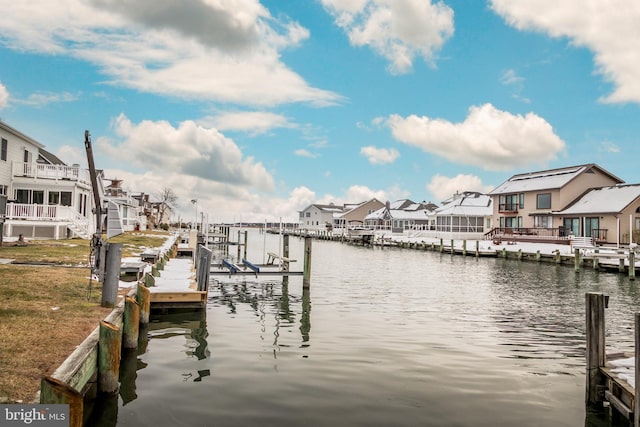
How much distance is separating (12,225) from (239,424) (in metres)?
33.5

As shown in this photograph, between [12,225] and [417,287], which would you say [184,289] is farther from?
[12,225]

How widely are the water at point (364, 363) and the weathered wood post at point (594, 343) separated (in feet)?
1.46

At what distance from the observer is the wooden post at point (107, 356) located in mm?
8188

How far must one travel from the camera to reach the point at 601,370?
8555mm

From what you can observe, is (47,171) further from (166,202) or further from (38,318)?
(166,202)

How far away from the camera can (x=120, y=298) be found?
13516mm

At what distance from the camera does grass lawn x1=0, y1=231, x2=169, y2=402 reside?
6930 mm

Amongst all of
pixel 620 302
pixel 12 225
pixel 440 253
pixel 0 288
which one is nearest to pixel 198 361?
pixel 0 288

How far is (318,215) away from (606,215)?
9938 cm

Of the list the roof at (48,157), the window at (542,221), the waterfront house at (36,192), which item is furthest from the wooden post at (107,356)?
the window at (542,221)

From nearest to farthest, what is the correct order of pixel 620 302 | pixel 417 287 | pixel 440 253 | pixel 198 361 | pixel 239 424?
1. pixel 239 424
2. pixel 198 361
3. pixel 620 302
4. pixel 417 287
5. pixel 440 253

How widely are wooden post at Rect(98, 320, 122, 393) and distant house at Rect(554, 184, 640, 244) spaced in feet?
171

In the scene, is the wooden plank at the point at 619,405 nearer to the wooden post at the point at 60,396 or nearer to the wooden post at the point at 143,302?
the wooden post at the point at 60,396

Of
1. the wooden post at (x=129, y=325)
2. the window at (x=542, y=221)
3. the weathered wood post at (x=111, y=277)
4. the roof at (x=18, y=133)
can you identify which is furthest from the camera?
the window at (x=542, y=221)
